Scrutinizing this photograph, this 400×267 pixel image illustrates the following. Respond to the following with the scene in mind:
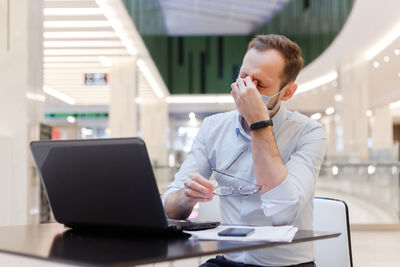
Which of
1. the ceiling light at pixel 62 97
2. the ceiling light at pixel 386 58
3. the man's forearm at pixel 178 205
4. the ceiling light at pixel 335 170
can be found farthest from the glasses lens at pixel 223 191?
the ceiling light at pixel 62 97

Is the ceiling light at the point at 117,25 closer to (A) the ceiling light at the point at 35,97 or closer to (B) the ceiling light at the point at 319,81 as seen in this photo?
(A) the ceiling light at the point at 35,97

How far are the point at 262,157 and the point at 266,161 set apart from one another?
15 mm

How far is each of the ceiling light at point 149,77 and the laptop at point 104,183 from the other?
1165 centimetres

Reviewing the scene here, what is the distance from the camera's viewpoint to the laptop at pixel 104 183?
1130 millimetres

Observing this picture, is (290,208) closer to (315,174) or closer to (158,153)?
(315,174)

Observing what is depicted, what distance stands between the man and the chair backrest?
11.1 inches

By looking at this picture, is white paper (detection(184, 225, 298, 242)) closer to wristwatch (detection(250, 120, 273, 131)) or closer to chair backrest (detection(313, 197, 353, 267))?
wristwatch (detection(250, 120, 273, 131))

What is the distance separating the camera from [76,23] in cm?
953

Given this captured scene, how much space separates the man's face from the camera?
1598 millimetres

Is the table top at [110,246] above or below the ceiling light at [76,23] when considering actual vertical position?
below

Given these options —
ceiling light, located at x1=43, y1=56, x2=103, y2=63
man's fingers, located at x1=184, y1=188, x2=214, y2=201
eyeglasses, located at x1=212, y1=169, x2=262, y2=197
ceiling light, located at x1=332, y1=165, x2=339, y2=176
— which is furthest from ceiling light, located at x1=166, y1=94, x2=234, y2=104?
man's fingers, located at x1=184, y1=188, x2=214, y2=201

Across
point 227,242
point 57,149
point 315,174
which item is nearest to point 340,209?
point 315,174

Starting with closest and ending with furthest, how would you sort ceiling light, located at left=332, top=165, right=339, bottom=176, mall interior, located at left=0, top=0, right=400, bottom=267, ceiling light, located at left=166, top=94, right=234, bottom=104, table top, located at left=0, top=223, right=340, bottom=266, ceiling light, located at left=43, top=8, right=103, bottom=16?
table top, located at left=0, top=223, right=340, bottom=266 < mall interior, located at left=0, top=0, right=400, bottom=267 < ceiling light, located at left=43, top=8, right=103, bottom=16 < ceiling light, located at left=332, top=165, right=339, bottom=176 < ceiling light, located at left=166, top=94, right=234, bottom=104

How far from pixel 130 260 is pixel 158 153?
39.2ft
